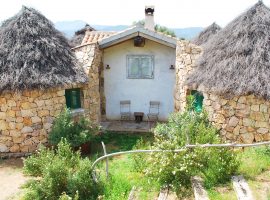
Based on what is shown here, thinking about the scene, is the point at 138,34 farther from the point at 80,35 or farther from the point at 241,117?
the point at 80,35

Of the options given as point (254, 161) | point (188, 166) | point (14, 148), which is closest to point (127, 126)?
point (14, 148)

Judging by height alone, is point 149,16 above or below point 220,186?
above

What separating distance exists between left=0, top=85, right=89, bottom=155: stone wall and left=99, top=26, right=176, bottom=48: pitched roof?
312cm

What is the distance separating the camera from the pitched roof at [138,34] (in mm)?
12312

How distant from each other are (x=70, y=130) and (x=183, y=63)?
195 inches

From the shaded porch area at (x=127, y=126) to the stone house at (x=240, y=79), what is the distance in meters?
3.33

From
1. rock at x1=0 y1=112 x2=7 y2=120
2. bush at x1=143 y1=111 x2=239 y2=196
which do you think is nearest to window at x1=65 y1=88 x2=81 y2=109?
rock at x1=0 y1=112 x2=7 y2=120

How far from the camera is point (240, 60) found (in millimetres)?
9648

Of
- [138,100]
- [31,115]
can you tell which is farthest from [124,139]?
[31,115]

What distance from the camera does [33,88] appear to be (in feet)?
33.3

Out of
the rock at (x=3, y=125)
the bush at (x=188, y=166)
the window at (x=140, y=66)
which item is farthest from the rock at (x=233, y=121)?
the rock at (x=3, y=125)

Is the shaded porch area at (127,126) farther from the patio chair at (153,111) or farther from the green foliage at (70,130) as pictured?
the green foliage at (70,130)

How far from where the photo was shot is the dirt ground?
27.0 feet

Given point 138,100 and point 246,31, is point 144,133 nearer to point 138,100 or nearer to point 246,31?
point 138,100
